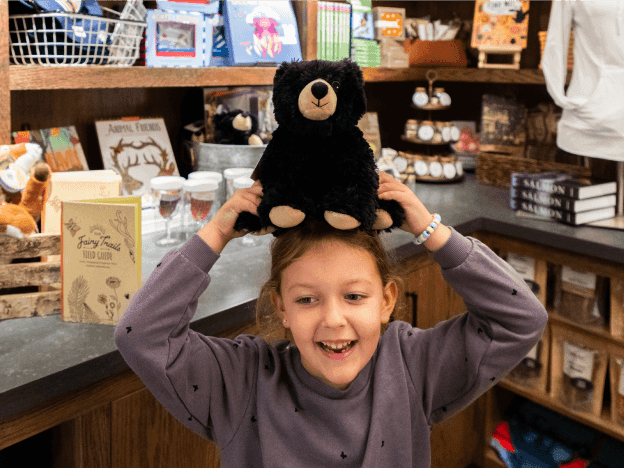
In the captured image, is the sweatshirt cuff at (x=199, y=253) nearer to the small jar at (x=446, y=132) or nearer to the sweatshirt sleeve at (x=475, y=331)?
the sweatshirt sleeve at (x=475, y=331)

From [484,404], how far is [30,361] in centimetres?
161

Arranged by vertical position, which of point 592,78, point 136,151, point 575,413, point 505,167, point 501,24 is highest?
point 501,24

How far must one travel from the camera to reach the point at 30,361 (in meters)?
0.89

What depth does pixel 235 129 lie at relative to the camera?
5.79 ft

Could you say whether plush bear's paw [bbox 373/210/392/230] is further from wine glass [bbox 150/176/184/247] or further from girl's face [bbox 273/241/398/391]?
wine glass [bbox 150/176/184/247]

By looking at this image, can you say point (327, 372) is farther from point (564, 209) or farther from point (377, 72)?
point (377, 72)

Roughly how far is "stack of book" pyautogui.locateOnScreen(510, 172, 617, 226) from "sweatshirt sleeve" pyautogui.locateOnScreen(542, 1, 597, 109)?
0.85 feet

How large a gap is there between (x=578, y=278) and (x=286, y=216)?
1357mm

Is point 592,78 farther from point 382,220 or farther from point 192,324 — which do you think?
point 192,324

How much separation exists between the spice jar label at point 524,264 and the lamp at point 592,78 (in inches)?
9.2

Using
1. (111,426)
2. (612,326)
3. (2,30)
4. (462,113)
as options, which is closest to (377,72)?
(462,113)

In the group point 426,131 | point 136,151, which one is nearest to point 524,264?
point 426,131

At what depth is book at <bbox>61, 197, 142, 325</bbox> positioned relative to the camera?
1.02 m

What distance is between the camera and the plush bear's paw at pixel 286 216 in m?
0.75
